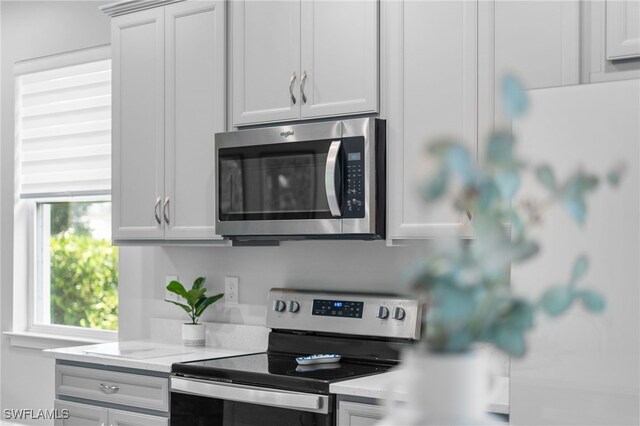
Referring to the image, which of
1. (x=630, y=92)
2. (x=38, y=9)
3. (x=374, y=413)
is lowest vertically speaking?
(x=374, y=413)

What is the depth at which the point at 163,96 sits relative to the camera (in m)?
3.44

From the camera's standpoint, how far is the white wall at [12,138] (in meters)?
4.27

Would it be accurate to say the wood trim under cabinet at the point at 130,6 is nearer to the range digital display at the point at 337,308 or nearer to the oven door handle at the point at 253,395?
the range digital display at the point at 337,308

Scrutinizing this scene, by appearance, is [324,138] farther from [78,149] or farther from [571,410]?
[78,149]

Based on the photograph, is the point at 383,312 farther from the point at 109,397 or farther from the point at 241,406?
the point at 109,397

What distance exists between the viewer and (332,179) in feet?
9.18

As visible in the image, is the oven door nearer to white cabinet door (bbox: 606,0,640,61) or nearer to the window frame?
white cabinet door (bbox: 606,0,640,61)

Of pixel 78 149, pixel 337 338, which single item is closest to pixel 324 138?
pixel 337 338

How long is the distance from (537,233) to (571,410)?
17.0 inches

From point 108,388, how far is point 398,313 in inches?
46.8

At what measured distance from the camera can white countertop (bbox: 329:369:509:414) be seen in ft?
7.20

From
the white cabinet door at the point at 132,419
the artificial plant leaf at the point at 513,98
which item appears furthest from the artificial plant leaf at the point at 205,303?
the artificial plant leaf at the point at 513,98

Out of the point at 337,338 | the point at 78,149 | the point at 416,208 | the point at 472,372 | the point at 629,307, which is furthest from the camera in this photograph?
the point at 78,149

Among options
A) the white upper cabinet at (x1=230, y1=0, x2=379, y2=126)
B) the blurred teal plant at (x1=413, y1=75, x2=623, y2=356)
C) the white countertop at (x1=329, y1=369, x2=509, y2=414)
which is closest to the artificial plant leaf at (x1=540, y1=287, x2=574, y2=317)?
the blurred teal plant at (x1=413, y1=75, x2=623, y2=356)
